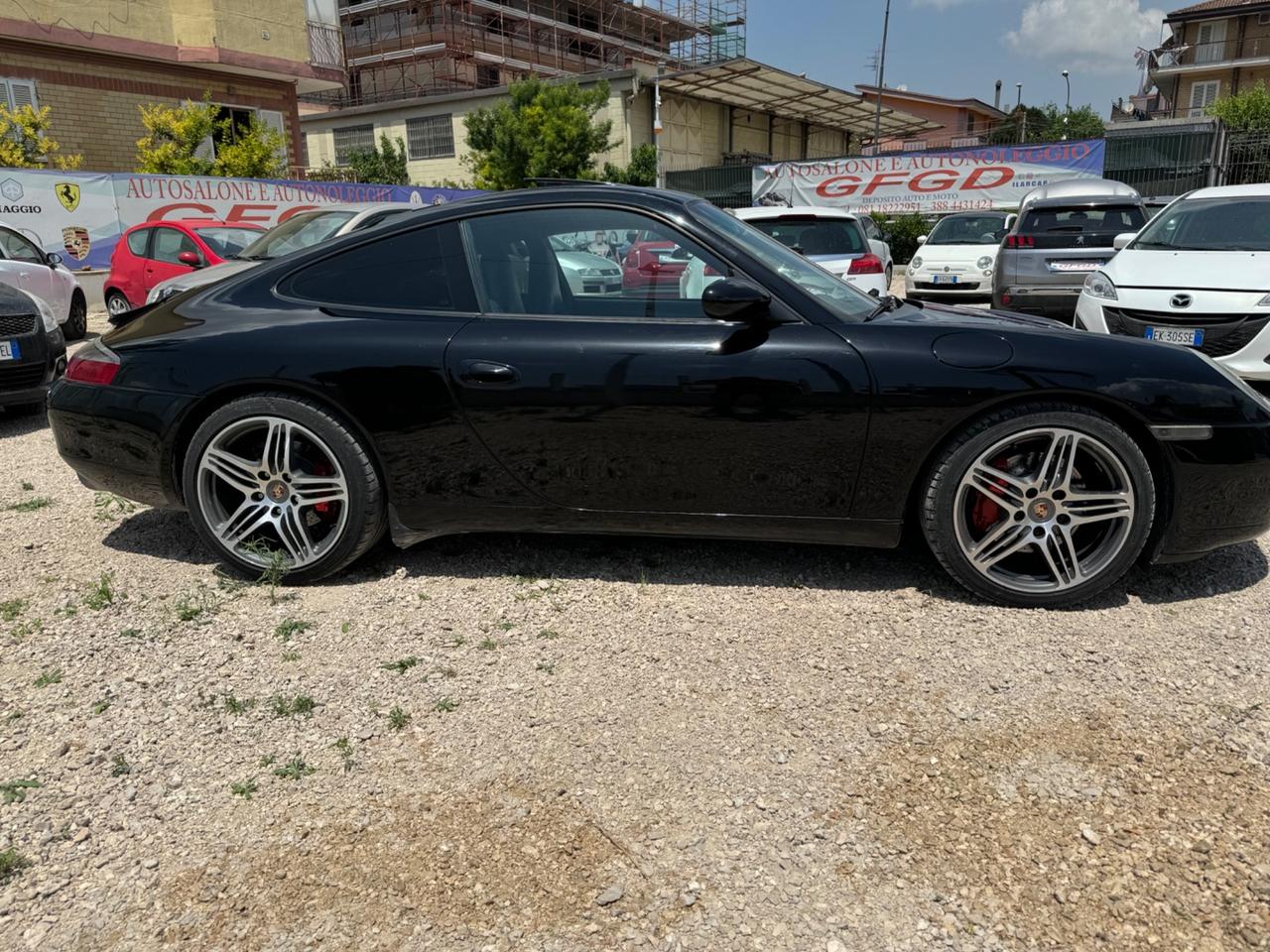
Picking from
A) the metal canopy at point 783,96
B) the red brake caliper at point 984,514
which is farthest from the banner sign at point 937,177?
the red brake caliper at point 984,514

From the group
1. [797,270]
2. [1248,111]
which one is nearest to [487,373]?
[797,270]

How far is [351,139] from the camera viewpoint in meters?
39.4

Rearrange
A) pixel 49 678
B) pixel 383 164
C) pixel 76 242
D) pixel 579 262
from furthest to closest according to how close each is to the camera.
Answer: pixel 383 164
pixel 76 242
pixel 579 262
pixel 49 678

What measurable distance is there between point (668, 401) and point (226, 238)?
35.1ft

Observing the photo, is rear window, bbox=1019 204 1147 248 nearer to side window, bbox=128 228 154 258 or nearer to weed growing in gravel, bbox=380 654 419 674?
weed growing in gravel, bbox=380 654 419 674

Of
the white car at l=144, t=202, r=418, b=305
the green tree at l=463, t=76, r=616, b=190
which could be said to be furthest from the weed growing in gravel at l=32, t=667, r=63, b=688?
the green tree at l=463, t=76, r=616, b=190

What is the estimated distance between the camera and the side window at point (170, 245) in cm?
1197

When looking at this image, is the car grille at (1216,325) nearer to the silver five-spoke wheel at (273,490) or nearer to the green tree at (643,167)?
the silver five-spoke wheel at (273,490)

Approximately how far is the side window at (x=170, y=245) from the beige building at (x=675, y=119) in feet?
75.2

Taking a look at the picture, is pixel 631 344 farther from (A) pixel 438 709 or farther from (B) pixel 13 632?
(B) pixel 13 632

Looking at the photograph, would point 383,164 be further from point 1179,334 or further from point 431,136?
point 1179,334

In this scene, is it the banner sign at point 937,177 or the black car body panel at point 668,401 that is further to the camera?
the banner sign at point 937,177

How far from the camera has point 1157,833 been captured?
216 cm

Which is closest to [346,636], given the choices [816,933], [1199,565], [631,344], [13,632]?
[13,632]
